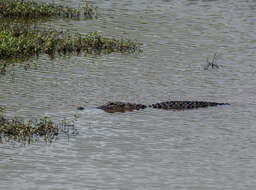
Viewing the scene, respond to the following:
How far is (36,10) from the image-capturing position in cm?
2648

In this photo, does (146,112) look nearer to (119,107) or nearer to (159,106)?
(159,106)

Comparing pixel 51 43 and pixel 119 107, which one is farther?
pixel 51 43

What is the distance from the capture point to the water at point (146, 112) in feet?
37.1

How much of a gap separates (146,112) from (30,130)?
3053mm

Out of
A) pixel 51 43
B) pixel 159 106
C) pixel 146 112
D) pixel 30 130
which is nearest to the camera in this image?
pixel 30 130

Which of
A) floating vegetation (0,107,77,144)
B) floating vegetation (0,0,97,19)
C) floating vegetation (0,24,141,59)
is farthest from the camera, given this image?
floating vegetation (0,0,97,19)

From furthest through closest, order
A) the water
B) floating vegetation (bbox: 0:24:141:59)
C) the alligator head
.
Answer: floating vegetation (bbox: 0:24:141:59) → the alligator head → the water

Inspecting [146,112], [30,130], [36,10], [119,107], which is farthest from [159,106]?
[36,10]

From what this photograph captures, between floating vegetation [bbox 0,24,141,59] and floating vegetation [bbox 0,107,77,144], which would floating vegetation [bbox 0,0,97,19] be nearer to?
floating vegetation [bbox 0,24,141,59]

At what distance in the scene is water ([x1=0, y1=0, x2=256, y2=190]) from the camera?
11305mm

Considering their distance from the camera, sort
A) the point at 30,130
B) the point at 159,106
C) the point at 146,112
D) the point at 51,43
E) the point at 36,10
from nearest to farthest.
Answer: the point at 30,130 < the point at 146,112 < the point at 159,106 < the point at 51,43 < the point at 36,10

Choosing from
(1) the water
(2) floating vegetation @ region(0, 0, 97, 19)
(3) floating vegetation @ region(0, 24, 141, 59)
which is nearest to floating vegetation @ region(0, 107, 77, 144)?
(1) the water

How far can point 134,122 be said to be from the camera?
1452 cm

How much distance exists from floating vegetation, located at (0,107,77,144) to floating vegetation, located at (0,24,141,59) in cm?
699
